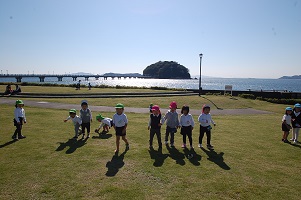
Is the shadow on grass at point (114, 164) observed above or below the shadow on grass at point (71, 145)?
below

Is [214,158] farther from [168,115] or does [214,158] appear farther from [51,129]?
[51,129]

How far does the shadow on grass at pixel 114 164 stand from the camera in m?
6.18

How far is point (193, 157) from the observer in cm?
751

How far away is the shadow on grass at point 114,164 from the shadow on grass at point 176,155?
174 centimetres

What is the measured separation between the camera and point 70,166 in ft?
21.4

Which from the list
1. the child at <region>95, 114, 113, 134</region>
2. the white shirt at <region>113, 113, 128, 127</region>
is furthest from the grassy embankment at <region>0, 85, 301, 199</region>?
the white shirt at <region>113, 113, 128, 127</region>

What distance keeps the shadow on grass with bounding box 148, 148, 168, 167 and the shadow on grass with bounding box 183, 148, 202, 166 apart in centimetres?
80

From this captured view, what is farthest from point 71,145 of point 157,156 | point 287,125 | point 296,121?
point 296,121

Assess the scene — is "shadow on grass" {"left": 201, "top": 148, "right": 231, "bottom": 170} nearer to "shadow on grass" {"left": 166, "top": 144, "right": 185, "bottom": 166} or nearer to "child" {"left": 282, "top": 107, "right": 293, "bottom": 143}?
"shadow on grass" {"left": 166, "top": 144, "right": 185, "bottom": 166}

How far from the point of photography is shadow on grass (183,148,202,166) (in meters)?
7.03

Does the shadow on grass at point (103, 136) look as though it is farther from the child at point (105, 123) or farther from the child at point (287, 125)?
the child at point (287, 125)

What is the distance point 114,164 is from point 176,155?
223cm

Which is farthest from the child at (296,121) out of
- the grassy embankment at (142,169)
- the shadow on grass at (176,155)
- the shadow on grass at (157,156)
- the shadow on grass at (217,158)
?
the shadow on grass at (157,156)

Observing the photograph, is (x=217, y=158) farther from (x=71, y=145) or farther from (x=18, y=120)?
(x=18, y=120)
